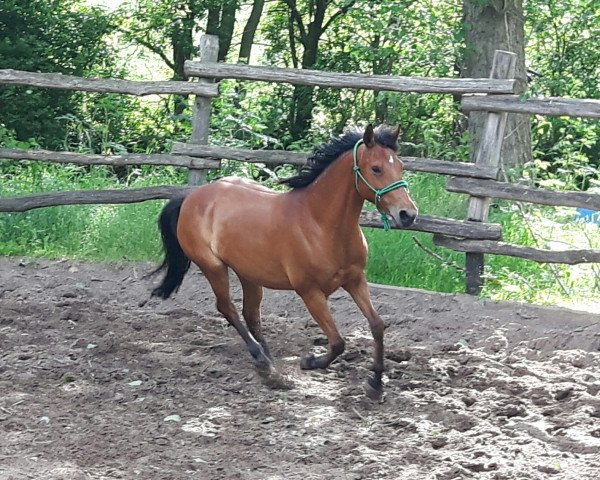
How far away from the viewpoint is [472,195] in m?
7.75

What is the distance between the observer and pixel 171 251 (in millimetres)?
6695

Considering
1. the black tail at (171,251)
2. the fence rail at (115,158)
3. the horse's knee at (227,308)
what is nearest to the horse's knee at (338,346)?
the horse's knee at (227,308)

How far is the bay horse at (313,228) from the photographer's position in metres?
5.37

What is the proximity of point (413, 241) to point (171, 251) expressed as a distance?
8.09ft

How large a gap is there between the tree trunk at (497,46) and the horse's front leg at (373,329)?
5406 mm

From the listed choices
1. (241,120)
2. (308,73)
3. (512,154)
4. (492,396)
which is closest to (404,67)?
(512,154)

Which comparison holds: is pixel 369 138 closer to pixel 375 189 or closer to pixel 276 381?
pixel 375 189

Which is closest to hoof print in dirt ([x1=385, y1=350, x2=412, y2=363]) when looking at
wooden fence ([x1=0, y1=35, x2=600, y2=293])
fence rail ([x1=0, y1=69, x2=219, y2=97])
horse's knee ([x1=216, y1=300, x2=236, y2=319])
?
horse's knee ([x1=216, y1=300, x2=236, y2=319])

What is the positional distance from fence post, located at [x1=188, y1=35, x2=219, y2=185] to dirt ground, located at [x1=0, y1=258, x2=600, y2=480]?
104 centimetres

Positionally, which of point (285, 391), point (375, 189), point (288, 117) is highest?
point (375, 189)

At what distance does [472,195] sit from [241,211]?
244 centimetres

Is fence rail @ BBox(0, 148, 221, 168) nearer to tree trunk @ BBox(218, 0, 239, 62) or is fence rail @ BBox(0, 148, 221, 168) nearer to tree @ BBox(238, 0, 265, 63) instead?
tree trunk @ BBox(218, 0, 239, 62)

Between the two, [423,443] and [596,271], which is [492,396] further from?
[596,271]

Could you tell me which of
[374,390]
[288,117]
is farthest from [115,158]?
[288,117]
